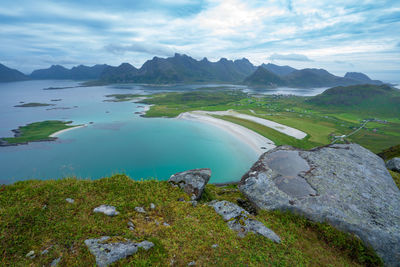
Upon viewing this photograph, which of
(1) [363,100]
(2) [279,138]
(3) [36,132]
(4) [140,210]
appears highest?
(4) [140,210]

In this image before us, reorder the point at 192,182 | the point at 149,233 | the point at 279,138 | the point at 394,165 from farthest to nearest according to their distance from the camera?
1. the point at 279,138
2. the point at 394,165
3. the point at 192,182
4. the point at 149,233

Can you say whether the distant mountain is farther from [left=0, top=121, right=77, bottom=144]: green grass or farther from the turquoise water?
[left=0, top=121, right=77, bottom=144]: green grass

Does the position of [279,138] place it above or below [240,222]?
below

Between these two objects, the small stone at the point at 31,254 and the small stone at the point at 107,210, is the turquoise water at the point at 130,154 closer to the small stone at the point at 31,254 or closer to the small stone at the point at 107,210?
the small stone at the point at 107,210

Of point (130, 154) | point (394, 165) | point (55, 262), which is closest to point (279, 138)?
point (394, 165)

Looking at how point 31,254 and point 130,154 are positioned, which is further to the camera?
point 130,154

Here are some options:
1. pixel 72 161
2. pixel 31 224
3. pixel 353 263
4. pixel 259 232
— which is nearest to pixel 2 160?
pixel 72 161

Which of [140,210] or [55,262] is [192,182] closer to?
[140,210]

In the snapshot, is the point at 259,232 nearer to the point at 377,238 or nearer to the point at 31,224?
the point at 377,238
